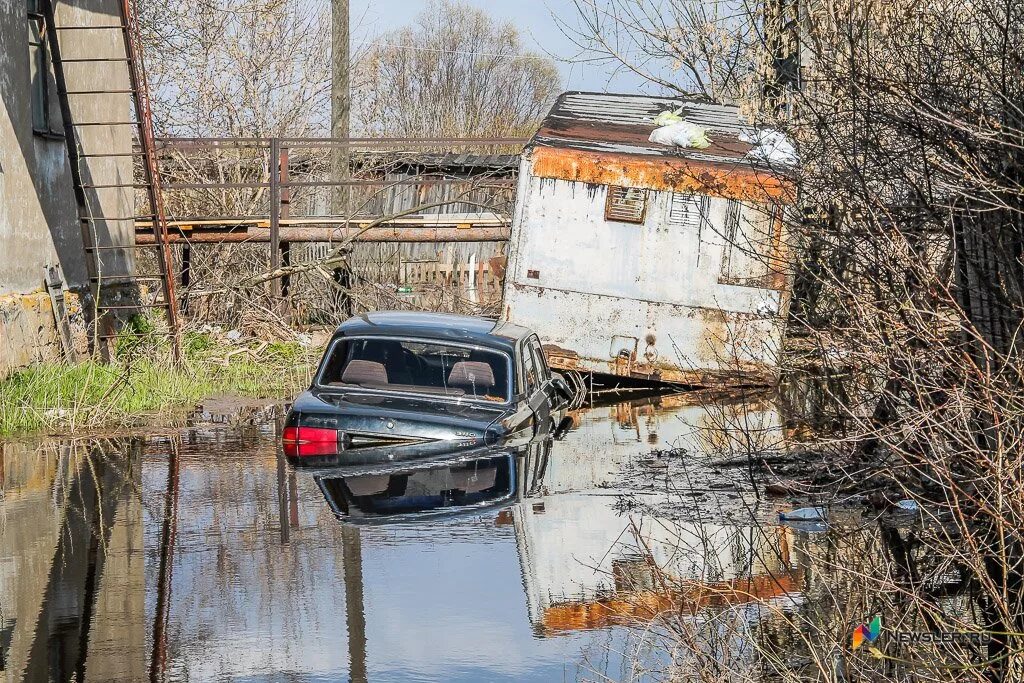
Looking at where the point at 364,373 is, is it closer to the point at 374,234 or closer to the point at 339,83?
the point at 374,234

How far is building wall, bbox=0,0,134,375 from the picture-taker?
14.0 metres

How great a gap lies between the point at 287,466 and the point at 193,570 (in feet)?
10.9

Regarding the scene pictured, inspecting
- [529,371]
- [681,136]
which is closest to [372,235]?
[681,136]

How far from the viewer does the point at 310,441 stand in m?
10.3

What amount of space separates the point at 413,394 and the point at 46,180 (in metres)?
7.31

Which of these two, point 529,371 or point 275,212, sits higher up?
point 529,371

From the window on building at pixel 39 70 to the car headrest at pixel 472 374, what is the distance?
24.0ft

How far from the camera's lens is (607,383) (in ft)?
59.5

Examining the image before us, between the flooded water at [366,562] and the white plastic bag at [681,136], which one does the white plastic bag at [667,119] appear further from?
the flooded water at [366,562]

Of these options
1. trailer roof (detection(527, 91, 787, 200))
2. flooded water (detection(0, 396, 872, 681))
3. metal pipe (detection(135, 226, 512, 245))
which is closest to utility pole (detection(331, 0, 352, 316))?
metal pipe (detection(135, 226, 512, 245))

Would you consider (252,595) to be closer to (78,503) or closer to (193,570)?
(193,570)

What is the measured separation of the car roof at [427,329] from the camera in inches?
431

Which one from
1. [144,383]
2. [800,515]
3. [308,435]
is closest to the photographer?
[800,515]

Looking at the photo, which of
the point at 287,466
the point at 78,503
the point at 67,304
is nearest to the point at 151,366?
the point at 67,304
